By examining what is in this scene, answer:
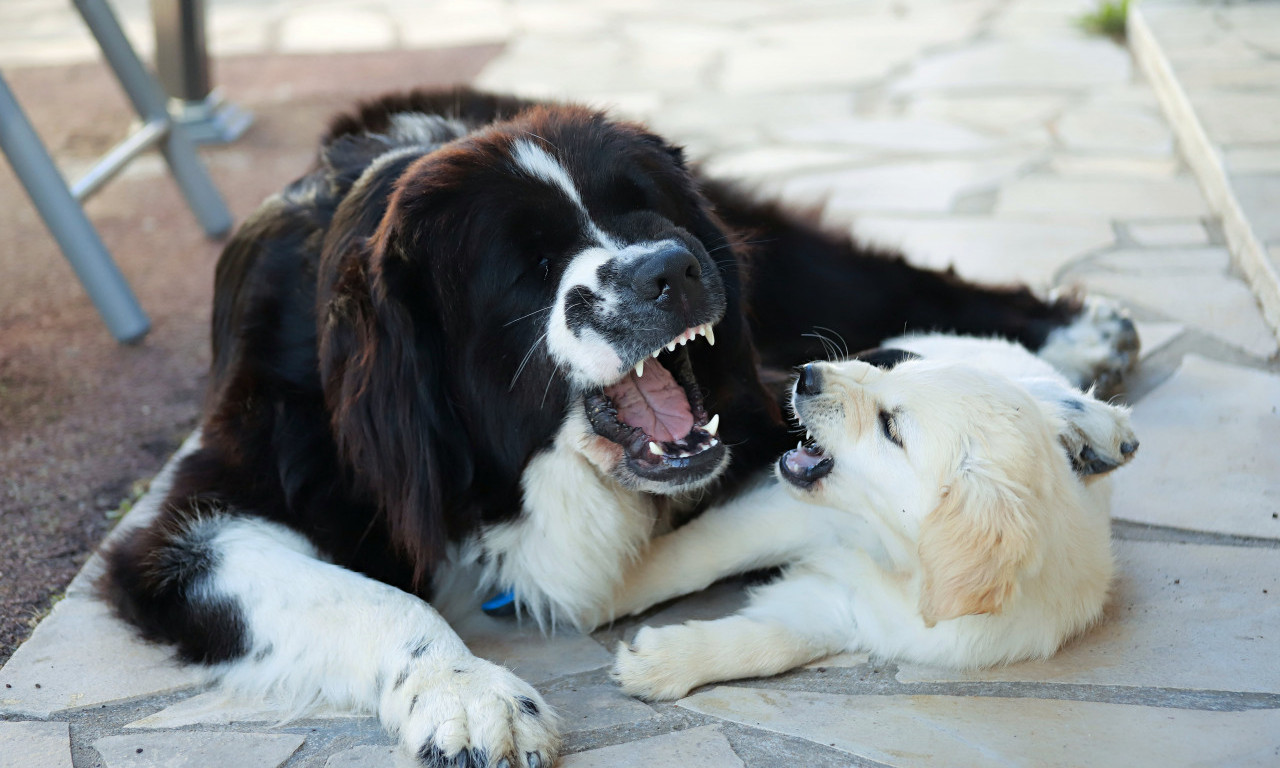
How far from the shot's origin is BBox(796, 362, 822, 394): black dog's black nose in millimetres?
2174

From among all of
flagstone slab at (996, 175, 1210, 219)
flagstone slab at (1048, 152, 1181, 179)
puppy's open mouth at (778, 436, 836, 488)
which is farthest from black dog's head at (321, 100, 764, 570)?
flagstone slab at (1048, 152, 1181, 179)

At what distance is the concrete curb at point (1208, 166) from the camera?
10.3 ft

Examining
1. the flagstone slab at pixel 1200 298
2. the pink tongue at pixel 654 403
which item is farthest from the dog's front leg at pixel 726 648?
the flagstone slab at pixel 1200 298

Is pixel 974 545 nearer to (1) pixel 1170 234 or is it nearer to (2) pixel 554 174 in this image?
(2) pixel 554 174

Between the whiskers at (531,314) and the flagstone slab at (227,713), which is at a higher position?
the whiskers at (531,314)

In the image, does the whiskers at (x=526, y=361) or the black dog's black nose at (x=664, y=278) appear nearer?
the black dog's black nose at (x=664, y=278)

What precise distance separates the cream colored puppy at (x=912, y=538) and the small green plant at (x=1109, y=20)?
168 inches

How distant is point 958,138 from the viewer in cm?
472

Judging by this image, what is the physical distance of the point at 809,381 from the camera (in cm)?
219

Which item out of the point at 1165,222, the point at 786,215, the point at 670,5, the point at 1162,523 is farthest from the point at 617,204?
the point at 670,5

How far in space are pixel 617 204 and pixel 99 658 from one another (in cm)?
129

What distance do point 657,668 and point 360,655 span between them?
1.68ft

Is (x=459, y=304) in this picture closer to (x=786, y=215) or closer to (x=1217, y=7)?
(x=786, y=215)

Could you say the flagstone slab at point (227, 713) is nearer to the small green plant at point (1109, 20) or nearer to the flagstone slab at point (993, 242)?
the flagstone slab at point (993, 242)
